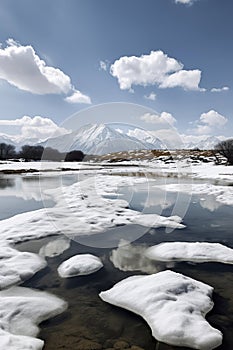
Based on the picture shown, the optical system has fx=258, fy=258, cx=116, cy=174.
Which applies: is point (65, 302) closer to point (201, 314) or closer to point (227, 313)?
point (201, 314)

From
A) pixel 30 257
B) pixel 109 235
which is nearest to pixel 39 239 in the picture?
pixel 30 257

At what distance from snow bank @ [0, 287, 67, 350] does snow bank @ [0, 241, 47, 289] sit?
0.44 m

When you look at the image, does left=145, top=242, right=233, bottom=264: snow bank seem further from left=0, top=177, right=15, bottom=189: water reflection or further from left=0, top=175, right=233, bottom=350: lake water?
left=0, top=177, right=15, bottom=189: water reflection

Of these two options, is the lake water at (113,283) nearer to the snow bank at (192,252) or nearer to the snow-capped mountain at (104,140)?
the snow bank at (192,252)

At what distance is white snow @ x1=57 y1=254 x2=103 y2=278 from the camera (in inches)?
263

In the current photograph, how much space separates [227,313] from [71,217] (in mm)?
8651

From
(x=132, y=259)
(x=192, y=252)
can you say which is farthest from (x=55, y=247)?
(x=192, y=252)

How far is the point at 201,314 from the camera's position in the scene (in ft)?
15.9

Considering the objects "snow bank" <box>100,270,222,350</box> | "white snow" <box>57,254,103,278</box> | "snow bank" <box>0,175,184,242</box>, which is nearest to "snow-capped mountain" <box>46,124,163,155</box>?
"snow bank" <box>0,175,184,242</box>

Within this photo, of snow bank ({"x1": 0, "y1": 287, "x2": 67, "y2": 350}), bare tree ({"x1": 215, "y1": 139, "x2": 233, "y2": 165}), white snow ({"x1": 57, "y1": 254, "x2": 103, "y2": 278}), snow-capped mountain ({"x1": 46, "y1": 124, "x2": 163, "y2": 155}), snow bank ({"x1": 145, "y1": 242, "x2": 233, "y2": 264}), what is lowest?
snow bank ({"x1": 0, "y1": 287, "x2": 67, "y2": 350})

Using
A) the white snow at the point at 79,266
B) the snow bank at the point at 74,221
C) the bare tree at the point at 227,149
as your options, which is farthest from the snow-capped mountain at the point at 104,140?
the bare tree at the point at 227,149

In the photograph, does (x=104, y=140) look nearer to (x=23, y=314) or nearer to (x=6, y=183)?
(x=23, y=314)

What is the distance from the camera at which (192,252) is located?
26.0 feet

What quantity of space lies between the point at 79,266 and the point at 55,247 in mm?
2041
